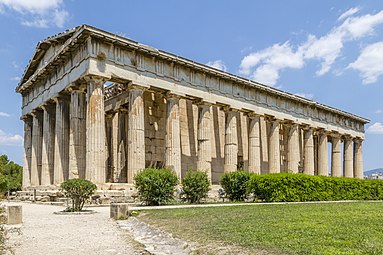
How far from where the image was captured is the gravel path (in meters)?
8.21

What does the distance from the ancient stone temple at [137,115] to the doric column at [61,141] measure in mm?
78

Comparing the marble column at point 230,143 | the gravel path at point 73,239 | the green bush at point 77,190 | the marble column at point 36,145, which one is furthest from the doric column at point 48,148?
the gravel path at point 73,239

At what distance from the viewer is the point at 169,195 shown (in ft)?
70.7

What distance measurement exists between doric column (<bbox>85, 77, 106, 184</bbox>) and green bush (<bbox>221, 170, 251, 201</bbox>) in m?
8.05

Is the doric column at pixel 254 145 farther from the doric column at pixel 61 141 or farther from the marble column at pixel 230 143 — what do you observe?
the doric column at pixel 61 141

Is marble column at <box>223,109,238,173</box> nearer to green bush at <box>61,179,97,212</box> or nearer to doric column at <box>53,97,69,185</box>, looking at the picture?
doric column at <box>53,97,69,185</box>

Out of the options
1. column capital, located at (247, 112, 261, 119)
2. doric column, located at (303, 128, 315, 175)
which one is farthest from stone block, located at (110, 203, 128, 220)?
doric column, located at (303, 128, 315, 175)

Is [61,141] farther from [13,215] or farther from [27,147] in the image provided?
[13,215]

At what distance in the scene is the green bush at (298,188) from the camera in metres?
23.2

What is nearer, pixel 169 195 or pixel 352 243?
pixel 352 243

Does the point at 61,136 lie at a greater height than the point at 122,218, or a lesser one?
greater

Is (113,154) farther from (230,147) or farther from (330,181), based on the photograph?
(330,181)

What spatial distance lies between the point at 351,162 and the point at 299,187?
104ft

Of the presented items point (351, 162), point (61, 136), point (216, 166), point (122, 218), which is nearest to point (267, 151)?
point (216, 166)
